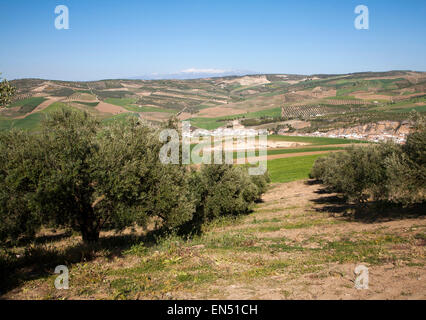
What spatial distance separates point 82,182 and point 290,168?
60.1m

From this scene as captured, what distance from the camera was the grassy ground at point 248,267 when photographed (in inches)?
376

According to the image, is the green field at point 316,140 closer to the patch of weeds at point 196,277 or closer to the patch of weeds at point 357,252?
the patch of weeds at point 357,252

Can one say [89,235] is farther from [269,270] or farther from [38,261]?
[269,270]

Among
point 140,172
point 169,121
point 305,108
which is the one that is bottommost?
point 140,172

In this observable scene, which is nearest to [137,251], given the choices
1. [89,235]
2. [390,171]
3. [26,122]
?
[89,235]

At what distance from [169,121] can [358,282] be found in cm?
2035

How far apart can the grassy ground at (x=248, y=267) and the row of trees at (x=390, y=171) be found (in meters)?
2.39

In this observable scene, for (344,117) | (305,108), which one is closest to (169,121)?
(344,117)

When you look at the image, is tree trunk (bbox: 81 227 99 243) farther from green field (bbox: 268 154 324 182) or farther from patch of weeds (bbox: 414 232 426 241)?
green field (bbox: 268 154 324 182)

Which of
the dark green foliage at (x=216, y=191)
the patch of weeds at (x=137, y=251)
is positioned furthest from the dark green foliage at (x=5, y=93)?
the dark green foliage at (x=216, y=191)

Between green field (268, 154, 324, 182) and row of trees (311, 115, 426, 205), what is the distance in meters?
30.6

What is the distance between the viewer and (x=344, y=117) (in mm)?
140250

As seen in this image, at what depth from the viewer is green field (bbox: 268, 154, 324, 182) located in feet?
202

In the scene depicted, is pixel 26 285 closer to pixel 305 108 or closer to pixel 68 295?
pixel 68 295
